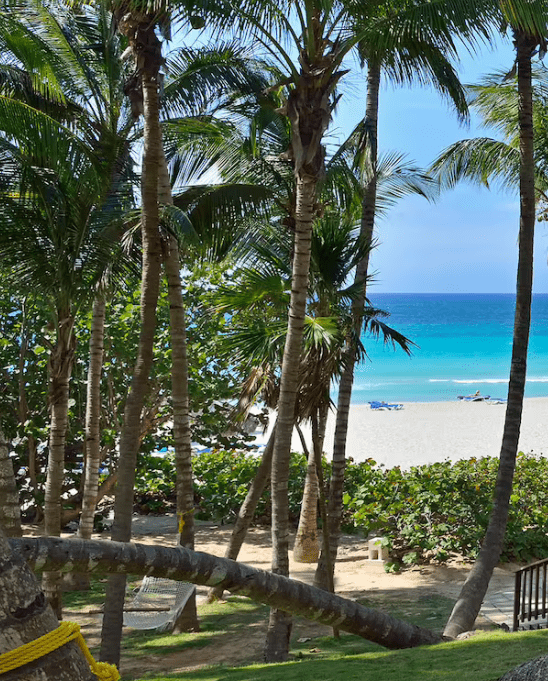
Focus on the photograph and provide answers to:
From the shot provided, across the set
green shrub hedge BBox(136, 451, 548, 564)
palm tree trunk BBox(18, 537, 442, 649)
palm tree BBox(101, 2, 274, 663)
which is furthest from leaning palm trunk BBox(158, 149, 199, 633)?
green shrub hedge BBox(136, 451, 548, 564)

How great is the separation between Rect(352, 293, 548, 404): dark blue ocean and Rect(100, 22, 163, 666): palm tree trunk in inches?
932

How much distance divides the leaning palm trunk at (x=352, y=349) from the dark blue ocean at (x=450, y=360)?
20.2 m

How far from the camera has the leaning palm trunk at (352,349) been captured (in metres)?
9.88

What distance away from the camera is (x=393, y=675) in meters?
5.17

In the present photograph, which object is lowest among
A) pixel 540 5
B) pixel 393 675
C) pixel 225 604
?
pixel 225 604

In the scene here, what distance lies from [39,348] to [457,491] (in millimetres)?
8049

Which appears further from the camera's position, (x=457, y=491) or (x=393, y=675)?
(x=457, y=491)

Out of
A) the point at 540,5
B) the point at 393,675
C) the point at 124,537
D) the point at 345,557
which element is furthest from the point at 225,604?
the point at 540,5

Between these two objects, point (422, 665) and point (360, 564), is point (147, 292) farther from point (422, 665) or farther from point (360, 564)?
point (360, 564)

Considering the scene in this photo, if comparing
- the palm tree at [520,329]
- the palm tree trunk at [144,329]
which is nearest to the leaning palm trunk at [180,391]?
the palm tree trunk at [144,329]

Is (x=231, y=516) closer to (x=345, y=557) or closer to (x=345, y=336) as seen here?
(x=345, y=557)

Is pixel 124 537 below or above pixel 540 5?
below

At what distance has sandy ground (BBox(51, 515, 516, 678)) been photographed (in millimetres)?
8359

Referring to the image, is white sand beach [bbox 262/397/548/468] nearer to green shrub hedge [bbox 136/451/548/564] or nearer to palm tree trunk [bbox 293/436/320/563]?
green shrub hedge [bbox 136/451/548/564]
